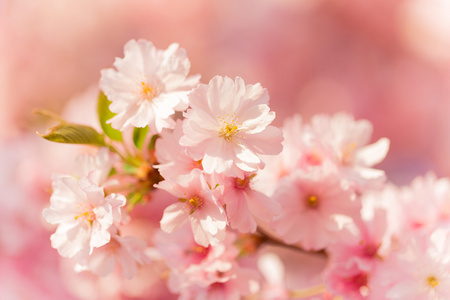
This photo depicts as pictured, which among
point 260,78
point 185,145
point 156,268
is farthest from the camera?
point 260,78

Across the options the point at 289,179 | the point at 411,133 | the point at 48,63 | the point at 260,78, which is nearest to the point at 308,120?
the point at 260,78

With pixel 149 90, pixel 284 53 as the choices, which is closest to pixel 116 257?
pixel 149 90

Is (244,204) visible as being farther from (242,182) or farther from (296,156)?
(296,156)

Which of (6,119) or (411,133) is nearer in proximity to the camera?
(6,119)

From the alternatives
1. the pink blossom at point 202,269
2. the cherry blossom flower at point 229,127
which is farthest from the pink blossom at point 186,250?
the cherry blossom flower at point 229,127

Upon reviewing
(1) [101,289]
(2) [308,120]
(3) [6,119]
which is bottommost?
Answer: (1) [101,289]

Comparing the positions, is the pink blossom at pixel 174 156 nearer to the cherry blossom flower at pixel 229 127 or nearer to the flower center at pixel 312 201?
the cherry blossom flower at pixel 229 127

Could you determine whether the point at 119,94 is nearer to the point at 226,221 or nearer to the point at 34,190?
the point at 226,221
